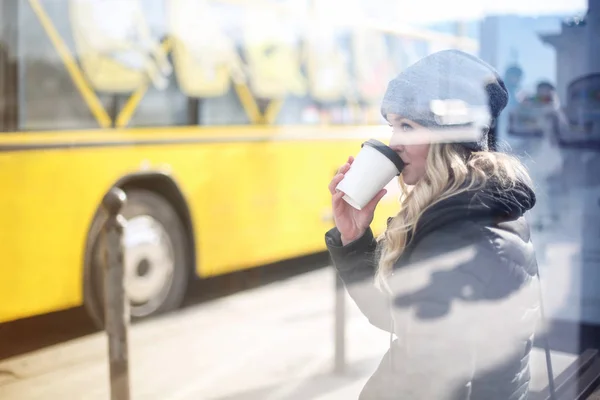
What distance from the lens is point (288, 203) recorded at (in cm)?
657

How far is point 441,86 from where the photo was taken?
5.96 feet

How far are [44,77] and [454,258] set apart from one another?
373 cm

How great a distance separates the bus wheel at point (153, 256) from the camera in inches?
222

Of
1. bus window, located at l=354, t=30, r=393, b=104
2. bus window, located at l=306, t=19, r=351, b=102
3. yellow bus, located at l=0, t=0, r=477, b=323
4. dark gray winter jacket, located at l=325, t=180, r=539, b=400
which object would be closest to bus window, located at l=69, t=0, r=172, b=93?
yellow bus, located at l=0, t=0, r=477, b=323

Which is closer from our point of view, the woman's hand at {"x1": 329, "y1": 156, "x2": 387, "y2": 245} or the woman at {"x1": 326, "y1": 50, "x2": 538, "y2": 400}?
the woman at {"x1": 326, "y1": 50, "x2": 538, "y2": 400}

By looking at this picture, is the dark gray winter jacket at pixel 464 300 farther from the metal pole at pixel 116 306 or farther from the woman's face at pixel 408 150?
the metal pole at pixel 116 306

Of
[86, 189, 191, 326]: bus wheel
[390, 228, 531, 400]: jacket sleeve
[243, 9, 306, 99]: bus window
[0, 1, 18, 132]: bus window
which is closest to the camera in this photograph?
[390, 228, 531, 400]: jacket sleeve

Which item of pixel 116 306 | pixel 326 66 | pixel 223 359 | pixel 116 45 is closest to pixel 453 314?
pixel 116 306

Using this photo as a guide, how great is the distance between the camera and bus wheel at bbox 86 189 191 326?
5.64m

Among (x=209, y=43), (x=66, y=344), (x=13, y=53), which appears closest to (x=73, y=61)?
(x=13, y=53)

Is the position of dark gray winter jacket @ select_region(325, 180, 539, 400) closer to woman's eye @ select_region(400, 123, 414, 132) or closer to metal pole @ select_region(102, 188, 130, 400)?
woman's eye @ select_region(400, 123, 414, 132)

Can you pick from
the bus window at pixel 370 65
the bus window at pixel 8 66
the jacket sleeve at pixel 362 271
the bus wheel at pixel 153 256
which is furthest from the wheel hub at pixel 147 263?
the jacket sleeve at pixel 362 271

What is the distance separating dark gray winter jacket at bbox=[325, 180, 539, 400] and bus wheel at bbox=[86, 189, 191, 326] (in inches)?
156

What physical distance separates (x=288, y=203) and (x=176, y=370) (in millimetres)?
2076
